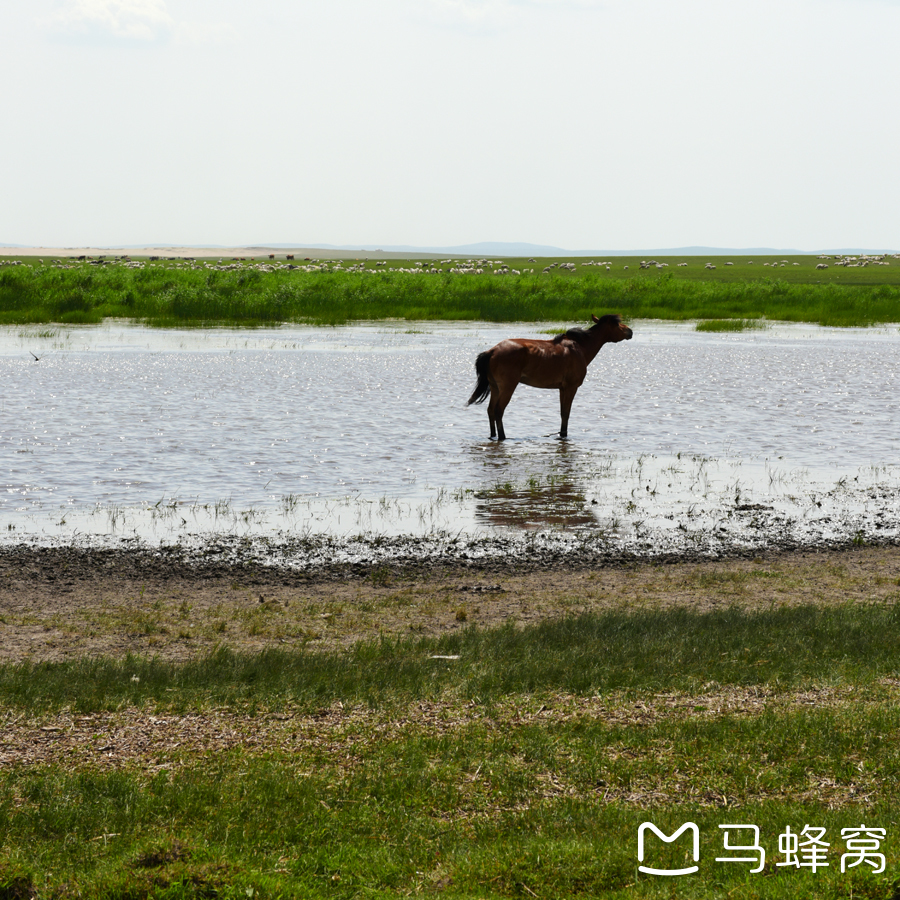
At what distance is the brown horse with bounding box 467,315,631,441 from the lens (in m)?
20.0

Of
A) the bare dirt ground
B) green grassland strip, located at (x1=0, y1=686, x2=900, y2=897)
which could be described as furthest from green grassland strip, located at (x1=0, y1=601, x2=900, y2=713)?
the bare dirt ground

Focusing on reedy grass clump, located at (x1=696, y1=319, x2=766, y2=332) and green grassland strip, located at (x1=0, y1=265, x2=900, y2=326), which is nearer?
reedy grass clump, located at (x1=696, y1=319, x2=766, y2=332)

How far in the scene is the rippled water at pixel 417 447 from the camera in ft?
45.8

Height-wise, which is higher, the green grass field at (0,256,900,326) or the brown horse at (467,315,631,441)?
the green grass field at (0,256,900,326)

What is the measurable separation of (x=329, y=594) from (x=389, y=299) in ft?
155

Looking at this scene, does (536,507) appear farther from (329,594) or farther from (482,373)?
(482,373)

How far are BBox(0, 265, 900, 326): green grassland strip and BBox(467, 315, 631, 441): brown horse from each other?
28751 mm

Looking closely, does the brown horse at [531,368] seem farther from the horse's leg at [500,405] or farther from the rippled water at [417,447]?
the rippled water at [417,447]

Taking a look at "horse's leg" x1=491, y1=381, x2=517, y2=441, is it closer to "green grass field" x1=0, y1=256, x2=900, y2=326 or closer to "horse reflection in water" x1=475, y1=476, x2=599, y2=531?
"horse reflection in water" x1=475, y1=476, x2=599, y2=531

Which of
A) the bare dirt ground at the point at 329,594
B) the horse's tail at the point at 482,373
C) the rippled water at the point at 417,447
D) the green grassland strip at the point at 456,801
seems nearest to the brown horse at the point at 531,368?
the horse's tail at the point at 482,373

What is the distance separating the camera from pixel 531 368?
795 inches

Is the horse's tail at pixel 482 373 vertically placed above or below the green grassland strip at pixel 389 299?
below

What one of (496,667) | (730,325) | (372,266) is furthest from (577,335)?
(372,266)

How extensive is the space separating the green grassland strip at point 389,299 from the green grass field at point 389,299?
61mm
